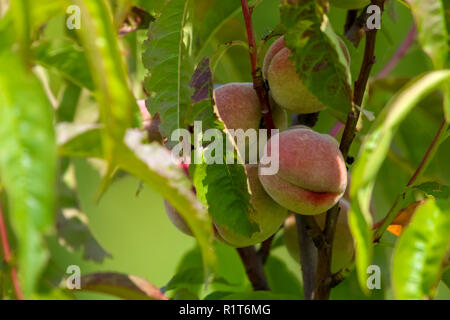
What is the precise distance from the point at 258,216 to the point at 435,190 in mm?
185

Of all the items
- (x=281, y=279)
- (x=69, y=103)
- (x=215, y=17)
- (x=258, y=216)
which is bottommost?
(x=281, y=279)

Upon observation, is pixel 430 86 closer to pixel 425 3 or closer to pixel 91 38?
pixel 425 3

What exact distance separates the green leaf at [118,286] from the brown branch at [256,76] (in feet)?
0.77

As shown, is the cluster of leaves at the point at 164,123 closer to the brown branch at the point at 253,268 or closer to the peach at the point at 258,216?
the peach at the point at 258,216

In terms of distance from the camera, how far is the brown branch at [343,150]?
68 cm

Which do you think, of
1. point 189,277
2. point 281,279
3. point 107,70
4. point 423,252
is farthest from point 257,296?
point 107,70

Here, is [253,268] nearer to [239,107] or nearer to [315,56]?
[239,107]

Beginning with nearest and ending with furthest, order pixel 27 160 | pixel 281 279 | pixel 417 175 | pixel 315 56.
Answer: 1. pixel 27 160
2. pixel 315 56
3. pixel 417 175
4. pixel 281 279

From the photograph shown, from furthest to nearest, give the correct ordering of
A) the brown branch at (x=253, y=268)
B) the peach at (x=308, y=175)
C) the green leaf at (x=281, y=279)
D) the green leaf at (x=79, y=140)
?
the green leaf at (x=281, y=279) → the brown branch at (x=253, y=268) → the peach at (x=308, y=175) → the green leaf at (x=79, y=140)

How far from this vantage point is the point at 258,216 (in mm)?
741

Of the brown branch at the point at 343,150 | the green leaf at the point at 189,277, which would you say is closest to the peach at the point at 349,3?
the brown branch at the point at 343,150

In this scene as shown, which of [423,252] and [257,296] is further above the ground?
[423,252]

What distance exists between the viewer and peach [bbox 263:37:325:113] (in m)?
0.74

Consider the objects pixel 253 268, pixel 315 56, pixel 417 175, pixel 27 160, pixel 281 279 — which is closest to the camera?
pixel 27 160
